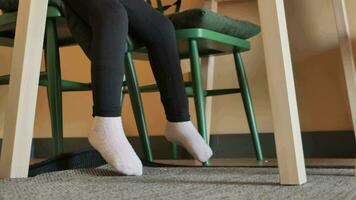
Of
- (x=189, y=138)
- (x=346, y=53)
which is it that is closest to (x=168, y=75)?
(x=189, y=138)

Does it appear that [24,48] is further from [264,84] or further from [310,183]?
[264,84]

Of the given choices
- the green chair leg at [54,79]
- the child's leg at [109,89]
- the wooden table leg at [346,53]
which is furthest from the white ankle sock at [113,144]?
the wooden table leg at [346,53]

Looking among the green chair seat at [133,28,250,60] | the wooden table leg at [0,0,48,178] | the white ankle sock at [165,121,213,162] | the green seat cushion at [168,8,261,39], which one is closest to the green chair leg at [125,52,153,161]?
the green chair seat at [133,28,250,60]

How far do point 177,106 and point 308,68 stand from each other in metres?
0.72

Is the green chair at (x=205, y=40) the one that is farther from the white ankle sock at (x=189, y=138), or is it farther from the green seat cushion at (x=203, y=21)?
the white ankle sock at (x=189, y=138)

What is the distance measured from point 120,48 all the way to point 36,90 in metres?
0.18

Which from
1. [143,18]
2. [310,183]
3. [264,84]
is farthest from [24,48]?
[264,84]

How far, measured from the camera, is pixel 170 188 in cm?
68

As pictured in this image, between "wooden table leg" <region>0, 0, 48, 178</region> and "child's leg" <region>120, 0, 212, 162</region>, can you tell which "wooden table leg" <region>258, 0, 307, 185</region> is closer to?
"child's leg" <region>120, 0, 212, 162</region>

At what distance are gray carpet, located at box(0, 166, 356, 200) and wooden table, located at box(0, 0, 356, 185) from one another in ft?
0.14

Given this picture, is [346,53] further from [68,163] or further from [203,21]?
[68,163]

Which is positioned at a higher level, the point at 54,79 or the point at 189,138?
the point at 54,79

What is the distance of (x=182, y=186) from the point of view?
70 cm

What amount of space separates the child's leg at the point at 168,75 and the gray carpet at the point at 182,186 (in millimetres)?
87
